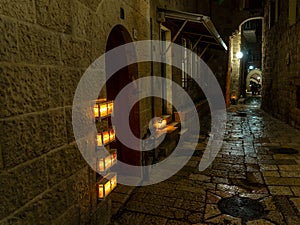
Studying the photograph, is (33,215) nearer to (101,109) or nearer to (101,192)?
(101,192)

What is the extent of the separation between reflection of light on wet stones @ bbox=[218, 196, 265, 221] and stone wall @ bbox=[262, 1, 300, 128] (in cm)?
661

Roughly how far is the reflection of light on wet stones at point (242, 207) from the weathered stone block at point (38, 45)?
3160 mm

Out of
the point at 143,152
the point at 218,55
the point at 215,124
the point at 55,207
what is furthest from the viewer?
the point at 218,55

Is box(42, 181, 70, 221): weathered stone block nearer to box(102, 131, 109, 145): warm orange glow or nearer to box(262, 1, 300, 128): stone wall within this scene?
box(102, 131, 109, 145): warm orange glow

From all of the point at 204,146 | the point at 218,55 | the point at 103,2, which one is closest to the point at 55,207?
the point at 103,2

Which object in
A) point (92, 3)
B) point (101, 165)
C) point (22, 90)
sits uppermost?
point (92, 3)

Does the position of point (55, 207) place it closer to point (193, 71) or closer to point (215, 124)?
point (215, 124)

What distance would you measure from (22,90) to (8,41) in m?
0.34

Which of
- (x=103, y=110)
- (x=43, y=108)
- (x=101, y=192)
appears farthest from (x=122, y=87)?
(x=43, y=108)

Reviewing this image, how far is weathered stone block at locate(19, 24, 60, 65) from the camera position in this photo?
5.68ft

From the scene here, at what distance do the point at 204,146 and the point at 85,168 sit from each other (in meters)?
5.12

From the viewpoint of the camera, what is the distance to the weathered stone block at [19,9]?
157 cm

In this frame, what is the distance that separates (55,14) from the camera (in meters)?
2.07

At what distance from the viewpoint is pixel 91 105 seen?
2777 mm
